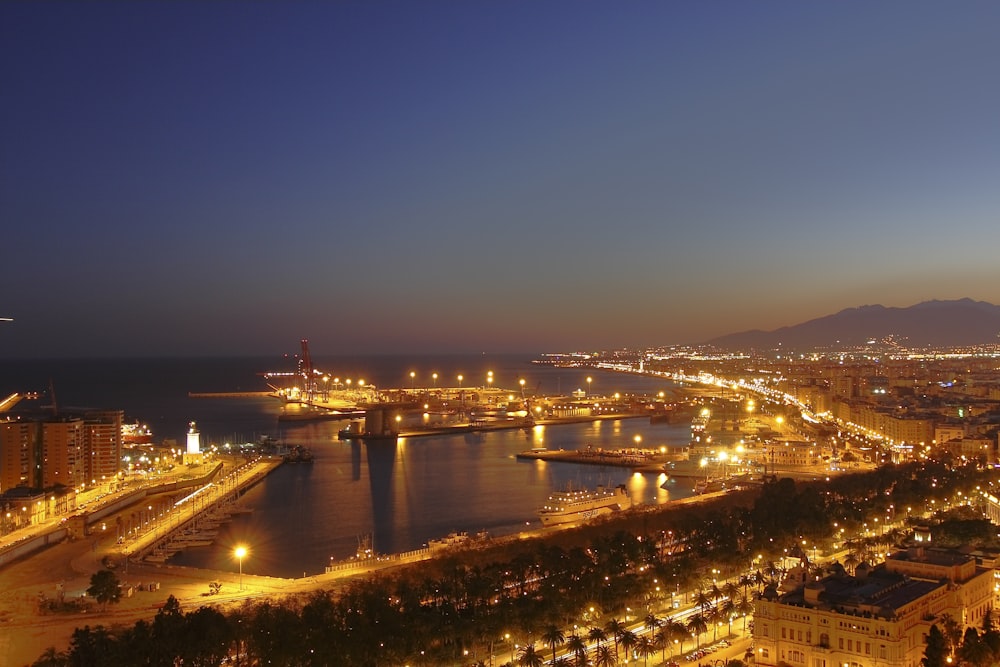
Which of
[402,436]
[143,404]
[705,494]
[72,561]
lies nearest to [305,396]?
[143,404]

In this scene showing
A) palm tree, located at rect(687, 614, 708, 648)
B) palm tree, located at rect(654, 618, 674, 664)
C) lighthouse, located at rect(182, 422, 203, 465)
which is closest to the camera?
palm tree, located at rect(654, 618, 674, 664)

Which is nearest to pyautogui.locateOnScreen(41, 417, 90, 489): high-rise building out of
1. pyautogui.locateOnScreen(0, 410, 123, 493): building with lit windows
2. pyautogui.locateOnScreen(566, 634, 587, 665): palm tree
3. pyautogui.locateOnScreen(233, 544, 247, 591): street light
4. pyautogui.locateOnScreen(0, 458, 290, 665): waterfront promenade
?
pyautogui.locateOnScreen(0, 410, 123, 493): building with lit windows

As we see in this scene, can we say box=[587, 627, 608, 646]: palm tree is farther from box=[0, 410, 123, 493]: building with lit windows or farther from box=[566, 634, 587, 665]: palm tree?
box=[0, 410, 123, 493]: building with lit windows

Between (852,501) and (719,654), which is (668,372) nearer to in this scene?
(852,501)

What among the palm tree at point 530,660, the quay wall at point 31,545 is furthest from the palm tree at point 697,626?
the quay wall at point 31,545

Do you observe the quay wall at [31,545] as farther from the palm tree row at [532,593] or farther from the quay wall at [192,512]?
the palm tree row at [532,593]

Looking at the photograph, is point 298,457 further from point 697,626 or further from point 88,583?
point 697,626
